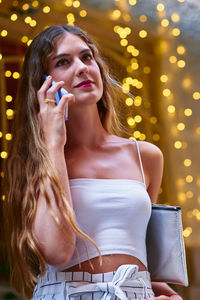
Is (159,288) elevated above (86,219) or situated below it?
below

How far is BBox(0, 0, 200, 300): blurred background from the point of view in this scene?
2.63 m

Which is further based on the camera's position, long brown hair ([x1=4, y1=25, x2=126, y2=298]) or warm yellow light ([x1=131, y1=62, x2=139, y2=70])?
warm yellow light ([x1=131, y1=62, x2=139, y2=70])

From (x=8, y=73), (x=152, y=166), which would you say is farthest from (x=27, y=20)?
(x=152, y=166)

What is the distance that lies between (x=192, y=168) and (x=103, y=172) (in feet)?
5.87

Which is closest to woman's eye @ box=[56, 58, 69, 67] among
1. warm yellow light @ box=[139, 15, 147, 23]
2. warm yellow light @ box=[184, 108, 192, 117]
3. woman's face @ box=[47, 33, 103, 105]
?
woman's face @ box=[47, 33, 103, 105]

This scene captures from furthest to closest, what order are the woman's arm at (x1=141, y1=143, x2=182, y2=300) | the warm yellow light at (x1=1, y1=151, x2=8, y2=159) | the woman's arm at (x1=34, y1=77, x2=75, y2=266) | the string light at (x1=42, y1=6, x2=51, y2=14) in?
the string light at (x1=42, y1=6, x2=51, y2=14)
the warm yellow light at (x1=1, y1=151, x2=8, y2=159)
the woman's arm at (x1=141, y1=143, x2=182, y2=300)
the woman's arm at (x1=34, y1=77, x2=75, y2=266)

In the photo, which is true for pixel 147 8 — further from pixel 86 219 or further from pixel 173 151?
pixel 86 219

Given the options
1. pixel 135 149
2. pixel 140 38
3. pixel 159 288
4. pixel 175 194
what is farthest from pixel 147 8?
pixel 159 288

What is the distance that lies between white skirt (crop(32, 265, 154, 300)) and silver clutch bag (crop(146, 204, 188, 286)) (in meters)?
0.09

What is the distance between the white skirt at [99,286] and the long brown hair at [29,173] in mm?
47

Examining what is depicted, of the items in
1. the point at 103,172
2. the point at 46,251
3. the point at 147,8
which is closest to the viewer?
the point at 46,251

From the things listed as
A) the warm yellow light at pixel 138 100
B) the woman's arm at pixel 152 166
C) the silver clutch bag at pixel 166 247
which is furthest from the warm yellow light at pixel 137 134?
the silver clutch bag at pixel 166 247

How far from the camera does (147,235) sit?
45.6 inches

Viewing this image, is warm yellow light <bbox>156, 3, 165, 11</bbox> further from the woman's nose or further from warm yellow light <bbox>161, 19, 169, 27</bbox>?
the woman's nose
